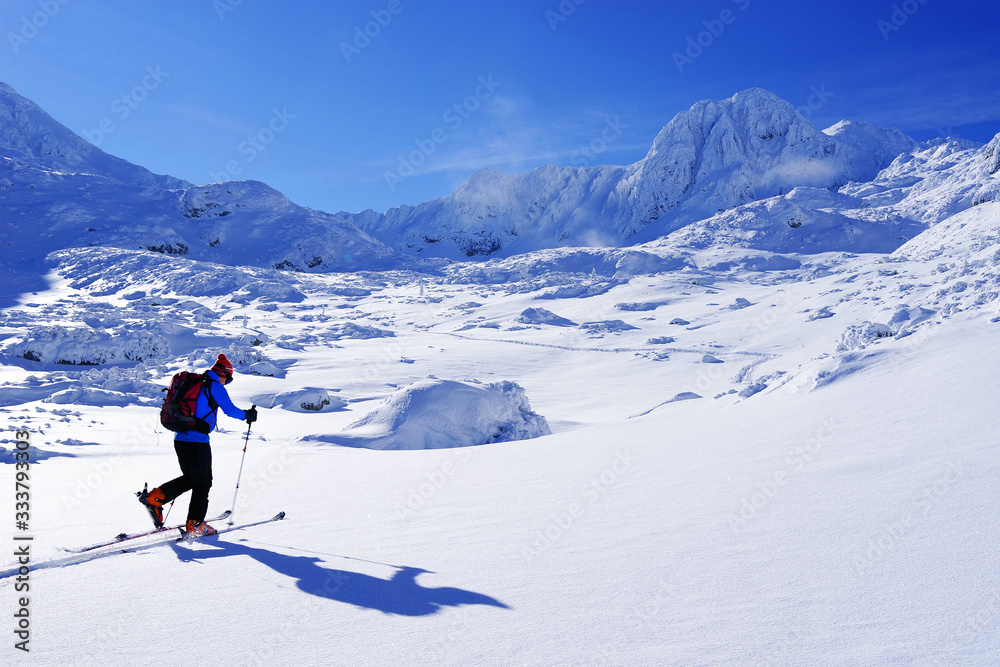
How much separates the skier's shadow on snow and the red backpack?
1088 millimetres

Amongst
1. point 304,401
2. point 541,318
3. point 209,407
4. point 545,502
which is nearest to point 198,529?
point 209,407

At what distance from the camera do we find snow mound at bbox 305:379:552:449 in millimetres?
9016

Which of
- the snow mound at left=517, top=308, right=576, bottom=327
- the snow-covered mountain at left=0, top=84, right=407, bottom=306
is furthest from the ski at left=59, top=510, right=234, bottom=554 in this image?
the snow-covered mountain at left=0, top=84, right=407, bottom=306

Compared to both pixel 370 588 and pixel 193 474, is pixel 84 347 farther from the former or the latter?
pixel 370 588

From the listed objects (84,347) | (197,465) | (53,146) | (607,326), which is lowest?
(197,465)

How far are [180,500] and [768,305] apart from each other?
30.2 m

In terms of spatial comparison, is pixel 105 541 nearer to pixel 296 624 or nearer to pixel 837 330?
pixel 296 624

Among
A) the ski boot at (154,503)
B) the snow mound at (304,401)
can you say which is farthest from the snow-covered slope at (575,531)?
the snow mound at (304,401)

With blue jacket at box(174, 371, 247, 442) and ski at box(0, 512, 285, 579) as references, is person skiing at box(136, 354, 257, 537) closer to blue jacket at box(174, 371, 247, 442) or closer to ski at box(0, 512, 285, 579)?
blue jacket at box(174, 371, 247, 442)

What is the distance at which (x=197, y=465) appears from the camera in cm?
457

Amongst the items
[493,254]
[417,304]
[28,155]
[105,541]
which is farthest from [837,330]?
[28,155]

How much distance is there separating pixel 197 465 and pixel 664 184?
120m

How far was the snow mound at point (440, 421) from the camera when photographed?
9.02 meters

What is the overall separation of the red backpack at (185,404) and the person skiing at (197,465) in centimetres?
2
